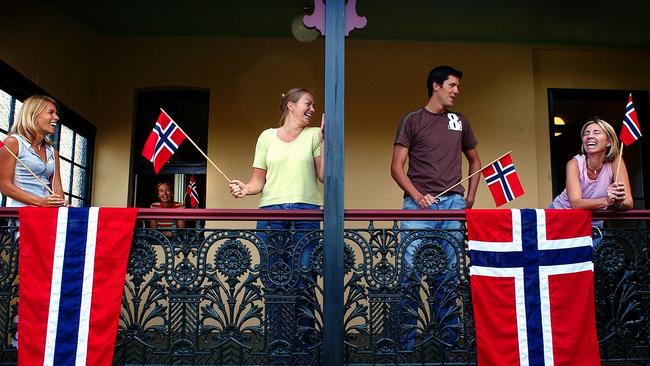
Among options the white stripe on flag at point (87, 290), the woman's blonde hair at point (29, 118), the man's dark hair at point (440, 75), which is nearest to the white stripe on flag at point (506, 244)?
the man's dark hair at point (440, 75)

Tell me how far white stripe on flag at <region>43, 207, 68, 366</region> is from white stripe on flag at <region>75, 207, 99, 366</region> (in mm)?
138

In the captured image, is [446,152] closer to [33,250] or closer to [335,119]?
[335,119]

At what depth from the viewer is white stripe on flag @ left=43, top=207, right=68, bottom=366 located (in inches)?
146

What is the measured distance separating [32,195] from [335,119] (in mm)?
2002

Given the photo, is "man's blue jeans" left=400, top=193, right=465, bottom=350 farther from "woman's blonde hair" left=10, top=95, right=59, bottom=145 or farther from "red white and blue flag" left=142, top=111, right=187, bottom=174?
"woman's blonde hair" left=10, top=95, right=59, bottom=145

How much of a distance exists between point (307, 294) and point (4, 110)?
325cm

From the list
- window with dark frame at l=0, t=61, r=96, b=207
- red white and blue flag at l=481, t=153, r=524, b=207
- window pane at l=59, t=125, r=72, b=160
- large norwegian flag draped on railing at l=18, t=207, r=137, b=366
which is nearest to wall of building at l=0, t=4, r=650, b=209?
window with dark frame at l=0, t=61, r=96, b=207

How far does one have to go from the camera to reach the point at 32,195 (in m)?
4.05

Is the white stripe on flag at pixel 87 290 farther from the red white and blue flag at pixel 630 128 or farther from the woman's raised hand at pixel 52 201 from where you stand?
the red white and blue flag at pixel 630 128

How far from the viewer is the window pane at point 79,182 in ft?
22.0

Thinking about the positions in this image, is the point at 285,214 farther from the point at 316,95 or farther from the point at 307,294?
the point at 316,95

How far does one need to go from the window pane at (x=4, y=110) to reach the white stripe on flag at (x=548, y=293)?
4439 millimetres

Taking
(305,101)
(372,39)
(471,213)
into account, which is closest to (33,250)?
(305,101)

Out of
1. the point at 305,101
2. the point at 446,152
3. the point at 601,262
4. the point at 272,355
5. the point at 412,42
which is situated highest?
the point at 412,42
